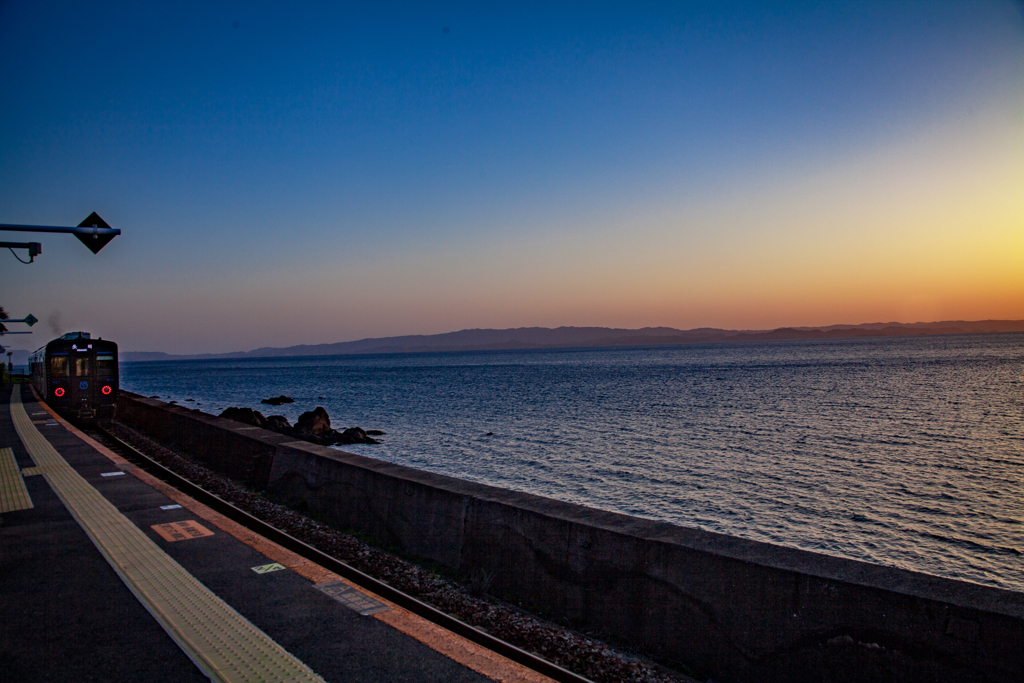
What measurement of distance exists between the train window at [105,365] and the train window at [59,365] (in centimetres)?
100

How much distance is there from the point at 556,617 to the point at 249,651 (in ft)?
8.27

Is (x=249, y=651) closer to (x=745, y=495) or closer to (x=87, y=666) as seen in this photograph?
(x=87, y=666)

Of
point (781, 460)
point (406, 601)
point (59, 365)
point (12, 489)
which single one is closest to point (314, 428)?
point (59, 365)

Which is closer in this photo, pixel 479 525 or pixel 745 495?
pixel 479 525

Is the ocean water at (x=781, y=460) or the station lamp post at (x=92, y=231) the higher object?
the station lamp post at (x=92, y=231)

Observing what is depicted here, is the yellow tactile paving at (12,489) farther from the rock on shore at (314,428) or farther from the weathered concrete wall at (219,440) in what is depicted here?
the rock on shore at (314,428)

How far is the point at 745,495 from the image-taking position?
16.3 m

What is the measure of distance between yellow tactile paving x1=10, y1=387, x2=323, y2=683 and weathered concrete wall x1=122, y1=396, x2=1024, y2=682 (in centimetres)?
228

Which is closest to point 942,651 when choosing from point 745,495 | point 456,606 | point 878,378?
point 456,606

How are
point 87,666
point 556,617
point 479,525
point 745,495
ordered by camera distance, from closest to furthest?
point 87,666, point 556,617, point 479,525, point 745,495

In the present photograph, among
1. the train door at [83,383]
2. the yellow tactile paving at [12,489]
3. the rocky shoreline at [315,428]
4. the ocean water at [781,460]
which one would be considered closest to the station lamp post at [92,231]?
the yellow tactile paving at [12,489]

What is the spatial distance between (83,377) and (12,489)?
13667 millimetres

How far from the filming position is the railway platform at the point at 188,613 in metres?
4.33

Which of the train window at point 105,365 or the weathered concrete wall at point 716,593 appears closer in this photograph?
the weathered concrete wall at point 716,593
